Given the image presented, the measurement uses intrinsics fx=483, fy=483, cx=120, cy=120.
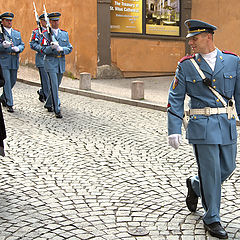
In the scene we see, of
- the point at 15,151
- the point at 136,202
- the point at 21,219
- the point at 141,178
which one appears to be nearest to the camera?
the point at 21,219

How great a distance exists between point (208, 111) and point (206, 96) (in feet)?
0.41

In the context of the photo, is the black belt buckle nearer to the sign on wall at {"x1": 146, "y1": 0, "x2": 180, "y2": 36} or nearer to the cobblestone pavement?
the cobblestone pavement

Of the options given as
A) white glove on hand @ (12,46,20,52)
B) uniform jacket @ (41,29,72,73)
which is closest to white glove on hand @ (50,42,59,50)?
uniform jacket @ (41,29,72,73)

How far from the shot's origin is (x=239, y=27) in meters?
18.1

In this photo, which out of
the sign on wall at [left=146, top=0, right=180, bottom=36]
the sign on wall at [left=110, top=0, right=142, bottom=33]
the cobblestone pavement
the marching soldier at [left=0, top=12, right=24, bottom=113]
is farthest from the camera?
the sign on wall at [left=146, top=0, right=180, bottom=36]

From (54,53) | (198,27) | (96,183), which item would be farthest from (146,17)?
(198,27)

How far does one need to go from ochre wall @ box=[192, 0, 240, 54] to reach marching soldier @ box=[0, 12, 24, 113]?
404 inches

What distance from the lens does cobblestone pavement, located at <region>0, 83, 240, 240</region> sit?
13.1 ft

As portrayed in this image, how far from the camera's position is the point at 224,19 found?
18.6 meters

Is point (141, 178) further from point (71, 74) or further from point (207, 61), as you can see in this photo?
point (71, 74)

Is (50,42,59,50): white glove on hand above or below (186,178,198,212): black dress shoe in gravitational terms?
above

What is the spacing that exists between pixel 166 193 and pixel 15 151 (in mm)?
2682

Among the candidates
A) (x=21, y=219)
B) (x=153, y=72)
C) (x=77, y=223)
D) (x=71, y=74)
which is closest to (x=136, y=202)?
(x=77, y=223)

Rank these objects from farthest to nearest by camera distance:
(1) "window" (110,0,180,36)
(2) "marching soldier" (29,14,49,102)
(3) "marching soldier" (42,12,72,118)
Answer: (1) "window" (110,0,180,36), (2) "marching soldier" (29,14,49,102), (3) "marching soldier" (42,12,72,118)
